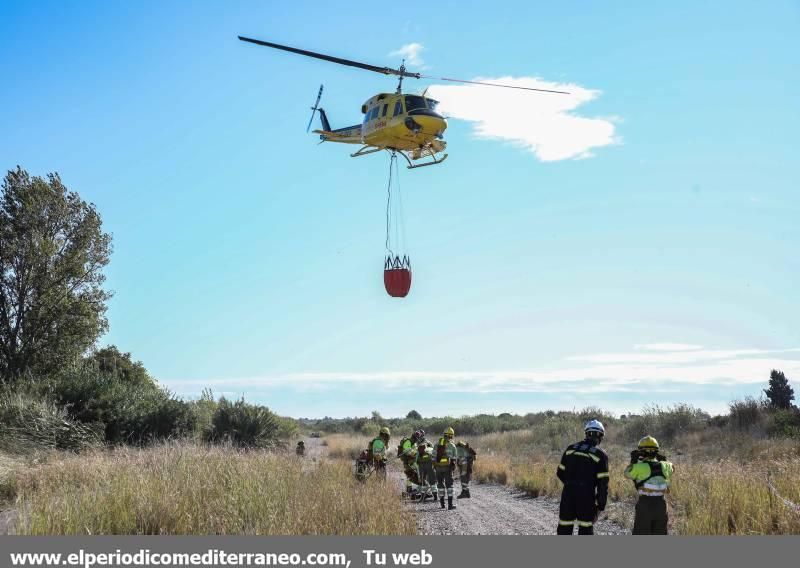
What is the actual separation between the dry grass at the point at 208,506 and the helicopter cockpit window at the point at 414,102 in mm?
10088

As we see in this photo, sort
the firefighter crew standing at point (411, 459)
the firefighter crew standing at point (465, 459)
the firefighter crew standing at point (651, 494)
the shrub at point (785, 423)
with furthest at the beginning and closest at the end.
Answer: the shrub at point (785, 423) < the firefighter crew standing at point (465, 459) < the firefighter crew standing at point (411, 459) < the firefighter crew standing at point (651, 494)

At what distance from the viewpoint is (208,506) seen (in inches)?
447

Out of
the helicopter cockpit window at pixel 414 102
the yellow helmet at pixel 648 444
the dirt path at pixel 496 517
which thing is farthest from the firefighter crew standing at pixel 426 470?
the yellow helmet at pixel 648 444

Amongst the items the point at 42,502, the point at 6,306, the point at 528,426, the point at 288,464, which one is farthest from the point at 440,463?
the point at 528,426

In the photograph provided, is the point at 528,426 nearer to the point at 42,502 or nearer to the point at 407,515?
the point at 407,515

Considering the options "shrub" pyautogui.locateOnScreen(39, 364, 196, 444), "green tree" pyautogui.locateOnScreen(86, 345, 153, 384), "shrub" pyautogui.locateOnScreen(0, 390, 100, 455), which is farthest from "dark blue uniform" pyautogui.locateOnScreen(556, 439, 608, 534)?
"green tree" pyautogui.locateOnScreen(86, 345, 153, 384)

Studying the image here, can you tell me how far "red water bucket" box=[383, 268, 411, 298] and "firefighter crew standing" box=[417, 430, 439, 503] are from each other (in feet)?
12.9

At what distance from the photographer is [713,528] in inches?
472

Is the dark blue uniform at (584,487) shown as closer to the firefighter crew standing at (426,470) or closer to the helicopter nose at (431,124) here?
the firefighter crew standing at (426,470)

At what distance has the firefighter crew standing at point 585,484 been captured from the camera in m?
10.6

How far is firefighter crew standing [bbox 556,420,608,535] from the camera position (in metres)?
10.6

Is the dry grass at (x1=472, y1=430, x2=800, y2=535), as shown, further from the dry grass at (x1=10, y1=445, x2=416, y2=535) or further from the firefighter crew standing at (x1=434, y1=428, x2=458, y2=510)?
the dry grass at (x1=10, y1=445, x2=416, y2=535)

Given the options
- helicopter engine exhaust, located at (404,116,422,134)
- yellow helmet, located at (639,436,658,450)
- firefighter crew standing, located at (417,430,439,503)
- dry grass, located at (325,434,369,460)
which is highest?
helicopter engine exhaust, located at (404,116,422,134)

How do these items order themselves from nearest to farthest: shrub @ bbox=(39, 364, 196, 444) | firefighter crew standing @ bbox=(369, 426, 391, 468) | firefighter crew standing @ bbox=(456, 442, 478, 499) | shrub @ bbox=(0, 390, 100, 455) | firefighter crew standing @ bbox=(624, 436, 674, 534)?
1. firefighter crew standing @ bbox=(624, 436, 674, 534)
2. firefighter crew standing @ bbox=(369, 426, 391, 468)
3. firefighter crew standing @ bbox=(456, 442, 478, 499)
4. shrub @ bbox=(0, 390, 100, 455)
5. shrub @ bbox=(39, 364, 196, 444)
